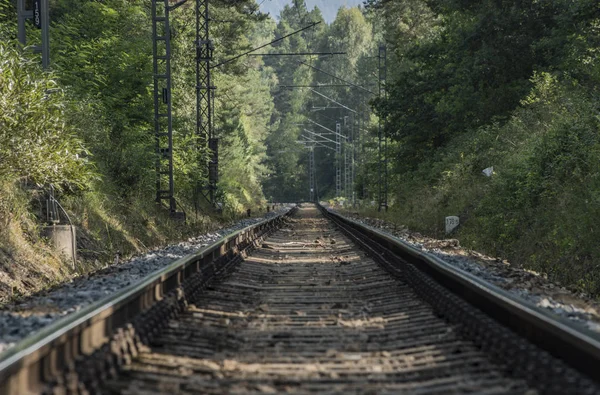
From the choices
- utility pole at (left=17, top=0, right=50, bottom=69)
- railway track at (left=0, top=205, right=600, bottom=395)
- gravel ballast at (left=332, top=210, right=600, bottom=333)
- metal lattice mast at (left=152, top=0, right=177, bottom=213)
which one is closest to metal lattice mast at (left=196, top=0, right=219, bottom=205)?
metal lattice mast at (left=152, top=0, right=177, bottom=213)

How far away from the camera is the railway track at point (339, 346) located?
415 centimetres

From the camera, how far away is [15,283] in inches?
370

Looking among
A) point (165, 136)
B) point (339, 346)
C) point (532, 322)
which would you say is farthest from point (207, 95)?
point (532, 322)

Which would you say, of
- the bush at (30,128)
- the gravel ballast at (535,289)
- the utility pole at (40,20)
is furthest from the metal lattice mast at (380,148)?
the bush at (30,128)

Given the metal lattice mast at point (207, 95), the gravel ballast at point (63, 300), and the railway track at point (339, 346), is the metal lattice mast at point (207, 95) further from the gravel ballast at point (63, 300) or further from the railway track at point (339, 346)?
the railway track at point (339, 346)

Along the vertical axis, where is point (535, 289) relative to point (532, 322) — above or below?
below

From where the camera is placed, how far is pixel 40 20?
12422 mm

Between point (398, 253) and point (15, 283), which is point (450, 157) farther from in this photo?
point (15, 283)

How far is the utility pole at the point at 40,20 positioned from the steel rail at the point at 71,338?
5.79m

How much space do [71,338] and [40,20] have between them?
910 cm

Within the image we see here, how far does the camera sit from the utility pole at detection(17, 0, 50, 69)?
1226 centimetres

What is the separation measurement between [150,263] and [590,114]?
32.4 ft

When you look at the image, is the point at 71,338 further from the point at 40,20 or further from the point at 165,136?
the point at 165,136

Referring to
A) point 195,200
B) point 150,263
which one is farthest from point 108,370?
point 195,200
